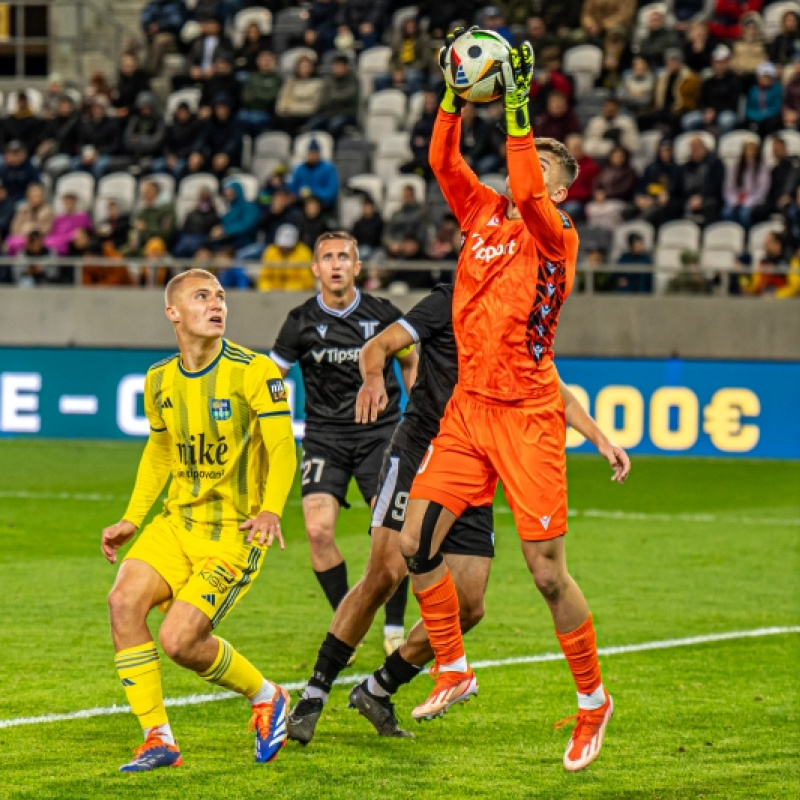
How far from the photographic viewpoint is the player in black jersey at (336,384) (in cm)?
847

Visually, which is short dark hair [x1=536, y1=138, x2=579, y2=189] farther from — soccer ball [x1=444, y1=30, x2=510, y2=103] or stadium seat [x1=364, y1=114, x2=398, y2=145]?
stadium seat [x1=364, y1=114, x2=398, y2=145]

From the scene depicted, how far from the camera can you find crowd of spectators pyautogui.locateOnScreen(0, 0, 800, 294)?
19203 mm

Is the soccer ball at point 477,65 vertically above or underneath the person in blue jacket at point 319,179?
above

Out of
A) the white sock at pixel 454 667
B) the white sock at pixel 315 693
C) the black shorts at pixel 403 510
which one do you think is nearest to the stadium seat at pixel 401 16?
the black shorts at pixel 403 510

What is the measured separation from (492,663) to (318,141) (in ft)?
47.0

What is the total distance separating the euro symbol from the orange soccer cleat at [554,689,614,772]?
12.1 meters

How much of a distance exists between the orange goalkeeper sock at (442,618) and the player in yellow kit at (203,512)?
23.7 inches

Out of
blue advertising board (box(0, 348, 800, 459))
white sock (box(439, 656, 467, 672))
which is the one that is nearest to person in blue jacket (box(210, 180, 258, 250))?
blue advertising board (box(0, 348, 800, 459))

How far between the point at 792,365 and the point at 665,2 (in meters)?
6.88

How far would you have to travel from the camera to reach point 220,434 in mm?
6016

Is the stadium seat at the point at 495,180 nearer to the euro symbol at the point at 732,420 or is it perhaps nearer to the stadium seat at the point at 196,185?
the euro symbol at the point at 732,420

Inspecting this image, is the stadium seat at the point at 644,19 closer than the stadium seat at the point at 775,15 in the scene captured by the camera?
No

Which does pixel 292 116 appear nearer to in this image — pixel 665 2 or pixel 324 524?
pixel 665 2

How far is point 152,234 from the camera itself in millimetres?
20766
